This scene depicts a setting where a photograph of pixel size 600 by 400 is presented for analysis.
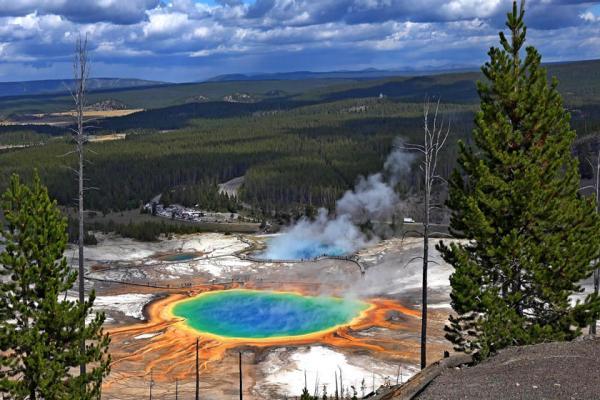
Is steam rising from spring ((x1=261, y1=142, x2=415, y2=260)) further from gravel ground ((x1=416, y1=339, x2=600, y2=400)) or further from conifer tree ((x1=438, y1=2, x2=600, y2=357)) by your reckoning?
gravel ground ((x1=416, y1=339, x2=600, y2=400))

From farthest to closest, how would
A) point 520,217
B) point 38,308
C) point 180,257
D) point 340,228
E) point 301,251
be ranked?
point 340,228, point 301,251, point 180,257, point 520,217, point 38,308

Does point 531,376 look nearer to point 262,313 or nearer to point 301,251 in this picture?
point 262,313

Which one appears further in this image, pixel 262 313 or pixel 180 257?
pixel 180 257

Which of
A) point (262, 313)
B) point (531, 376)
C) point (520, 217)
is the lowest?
point (262, 313)

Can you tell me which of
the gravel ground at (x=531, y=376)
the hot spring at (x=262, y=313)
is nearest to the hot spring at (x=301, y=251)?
the hot spring at (x=262, y=313)

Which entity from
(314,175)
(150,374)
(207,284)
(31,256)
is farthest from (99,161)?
(31,256)

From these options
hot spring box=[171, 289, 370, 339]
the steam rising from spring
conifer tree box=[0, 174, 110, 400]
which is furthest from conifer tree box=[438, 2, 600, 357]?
the steam rising from spring

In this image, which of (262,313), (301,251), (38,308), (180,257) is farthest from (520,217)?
(180,257)
